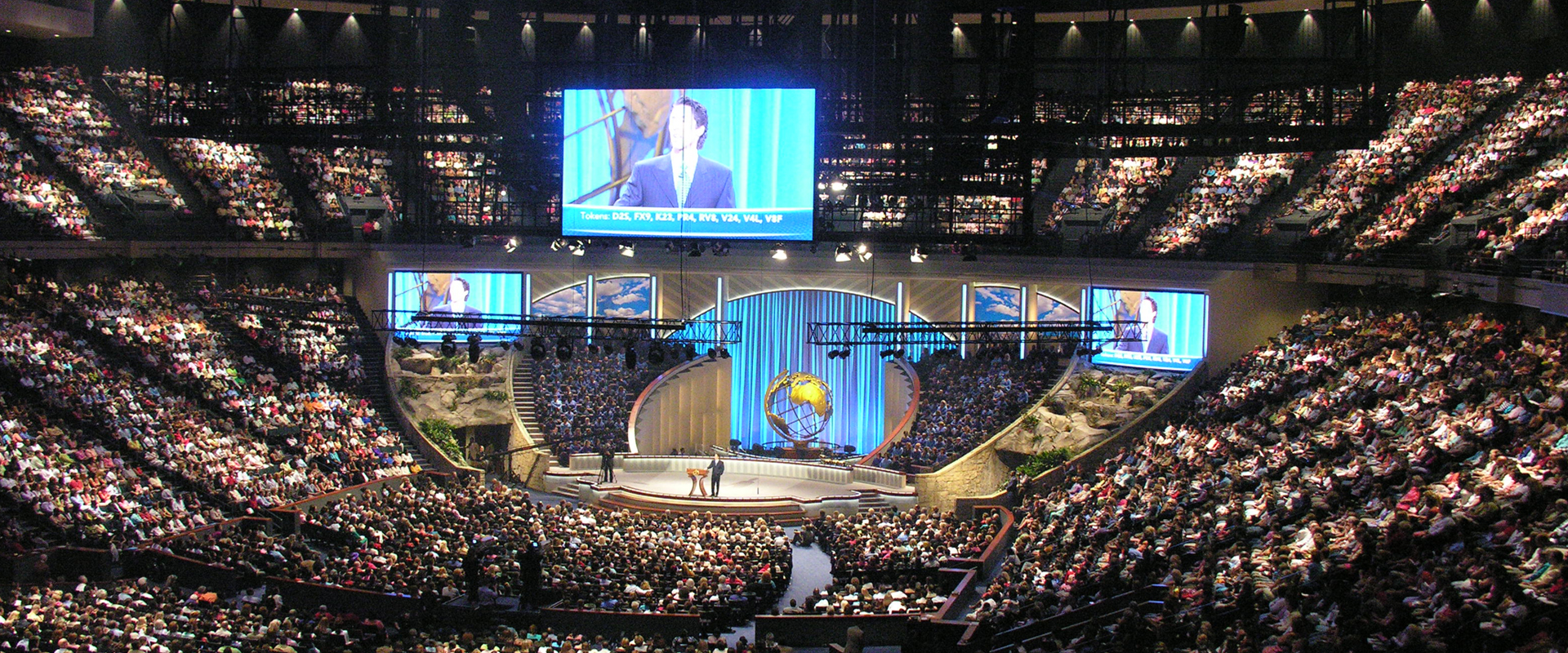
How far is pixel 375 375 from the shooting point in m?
33.6

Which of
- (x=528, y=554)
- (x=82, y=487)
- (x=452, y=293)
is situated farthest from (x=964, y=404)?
(x=82, y=487)

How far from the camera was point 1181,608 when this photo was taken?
55.2 ft

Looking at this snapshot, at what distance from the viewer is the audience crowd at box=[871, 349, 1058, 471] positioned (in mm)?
32125

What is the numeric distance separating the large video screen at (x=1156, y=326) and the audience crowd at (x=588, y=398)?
1104 centimetres

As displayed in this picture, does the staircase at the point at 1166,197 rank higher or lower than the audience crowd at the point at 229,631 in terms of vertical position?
higher

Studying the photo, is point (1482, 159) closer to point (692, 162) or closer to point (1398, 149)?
point (1398, 149)

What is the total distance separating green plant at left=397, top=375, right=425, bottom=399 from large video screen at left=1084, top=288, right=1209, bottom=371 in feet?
52.4

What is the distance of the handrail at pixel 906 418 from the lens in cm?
3338

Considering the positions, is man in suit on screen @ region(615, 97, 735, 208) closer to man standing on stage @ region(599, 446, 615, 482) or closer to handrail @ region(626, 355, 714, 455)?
man standing on stage @ region(599, 446, 615, 482)

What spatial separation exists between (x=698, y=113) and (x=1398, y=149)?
51.8 ft

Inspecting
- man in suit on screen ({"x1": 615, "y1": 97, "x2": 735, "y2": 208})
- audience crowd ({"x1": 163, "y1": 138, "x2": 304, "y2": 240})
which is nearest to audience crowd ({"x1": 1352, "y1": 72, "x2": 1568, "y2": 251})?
man in suit on screen ({"x1": 615, "y1": 97, "x2": 735, "y2": 208})

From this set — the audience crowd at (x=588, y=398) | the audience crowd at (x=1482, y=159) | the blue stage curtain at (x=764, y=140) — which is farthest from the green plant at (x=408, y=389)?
the audience crowd at (x=1482, y=159)

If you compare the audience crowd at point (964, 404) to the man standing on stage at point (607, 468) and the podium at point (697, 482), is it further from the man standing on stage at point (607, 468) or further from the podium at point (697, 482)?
the man standing on stage at point (607, 468)

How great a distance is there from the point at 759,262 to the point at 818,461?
17.3 feet
